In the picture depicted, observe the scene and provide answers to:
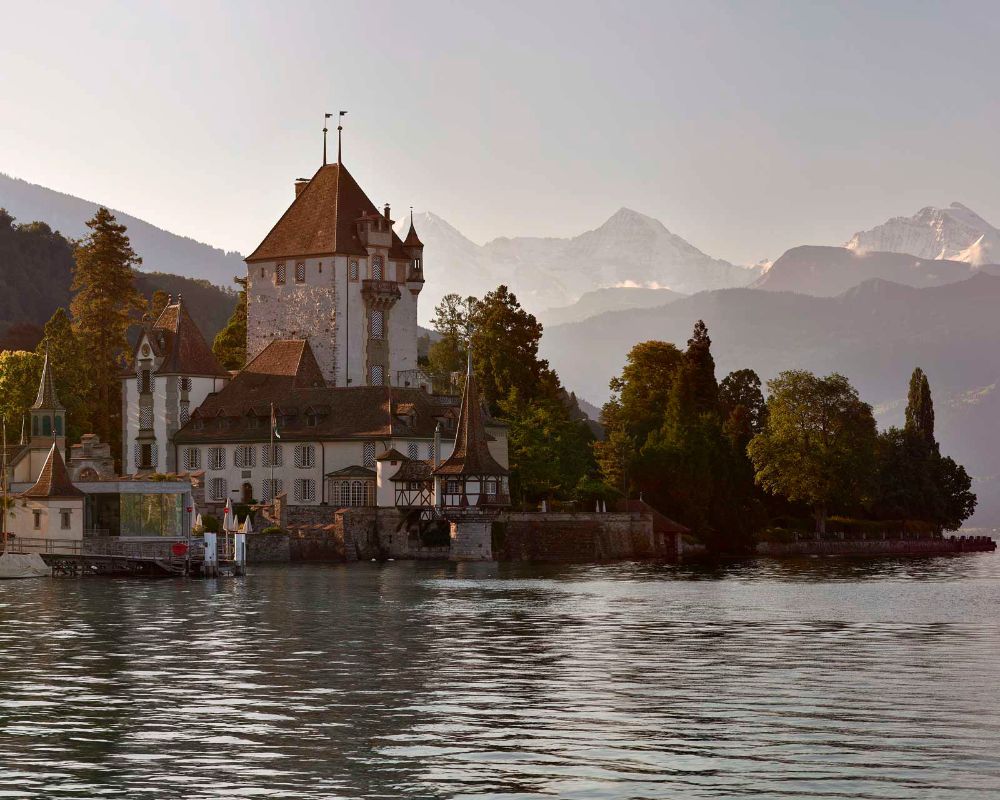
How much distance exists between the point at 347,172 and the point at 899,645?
333ft

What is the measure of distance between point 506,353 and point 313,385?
18.9 meters

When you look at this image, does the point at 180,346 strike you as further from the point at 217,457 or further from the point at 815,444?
the point at 815,444

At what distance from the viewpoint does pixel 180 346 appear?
14025cm

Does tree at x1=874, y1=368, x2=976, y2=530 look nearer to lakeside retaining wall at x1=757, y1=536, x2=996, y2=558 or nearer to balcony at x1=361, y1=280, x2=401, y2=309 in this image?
lakeside retaining wall at x1=757, y1=536, x2=996, y2=558

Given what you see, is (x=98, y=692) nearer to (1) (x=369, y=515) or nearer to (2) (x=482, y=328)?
(1) (x=369, y=515)

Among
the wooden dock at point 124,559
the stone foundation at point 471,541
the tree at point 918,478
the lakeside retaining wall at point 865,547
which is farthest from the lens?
the tree at point 918,478

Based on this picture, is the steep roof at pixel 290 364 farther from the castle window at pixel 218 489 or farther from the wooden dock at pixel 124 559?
the wooden dock at pixel 124 559

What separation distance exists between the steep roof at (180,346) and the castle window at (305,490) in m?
14.2

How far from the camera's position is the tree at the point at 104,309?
15050 cm

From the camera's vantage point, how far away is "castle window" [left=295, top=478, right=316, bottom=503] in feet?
430

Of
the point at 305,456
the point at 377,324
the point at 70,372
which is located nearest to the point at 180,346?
the point at 70,372

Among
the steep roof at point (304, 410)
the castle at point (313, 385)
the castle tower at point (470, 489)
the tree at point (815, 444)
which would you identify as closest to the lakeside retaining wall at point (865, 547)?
the tree at point (815, 444)

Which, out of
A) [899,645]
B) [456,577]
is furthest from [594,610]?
[456,577]

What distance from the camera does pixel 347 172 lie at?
502ft
